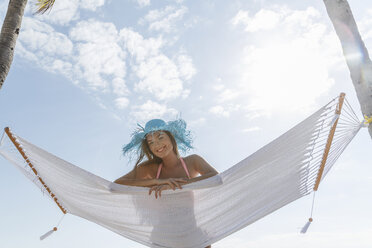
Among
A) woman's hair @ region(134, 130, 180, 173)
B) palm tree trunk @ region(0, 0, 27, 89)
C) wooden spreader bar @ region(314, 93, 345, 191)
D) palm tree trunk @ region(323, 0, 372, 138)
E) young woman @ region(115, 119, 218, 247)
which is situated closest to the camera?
wooden spreader bar @ region(314, 93, 345, 191)

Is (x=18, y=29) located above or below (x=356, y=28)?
above

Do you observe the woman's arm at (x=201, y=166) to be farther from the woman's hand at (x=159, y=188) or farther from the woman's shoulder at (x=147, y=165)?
the woman's hand at (x=159, y=188)

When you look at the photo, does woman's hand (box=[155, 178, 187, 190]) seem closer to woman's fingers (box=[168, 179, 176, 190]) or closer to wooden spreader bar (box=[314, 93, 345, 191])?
woman's fingers (box=[168, 179, 176, 190])

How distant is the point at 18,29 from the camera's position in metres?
3.35

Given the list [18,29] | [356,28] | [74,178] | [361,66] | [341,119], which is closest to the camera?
[341,119]

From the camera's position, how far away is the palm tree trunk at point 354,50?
7.95ft

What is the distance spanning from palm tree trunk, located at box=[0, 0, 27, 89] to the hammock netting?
1261mm

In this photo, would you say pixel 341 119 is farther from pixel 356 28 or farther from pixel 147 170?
pixel 147 170

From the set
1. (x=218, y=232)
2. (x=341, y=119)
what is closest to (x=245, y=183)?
(x=218, y=232)

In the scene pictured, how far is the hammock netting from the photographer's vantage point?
202 cm

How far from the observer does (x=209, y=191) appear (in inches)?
83.0

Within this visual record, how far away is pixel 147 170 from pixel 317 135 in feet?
4.59

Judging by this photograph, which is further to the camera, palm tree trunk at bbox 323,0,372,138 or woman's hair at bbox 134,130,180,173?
woman's hair at bbox 134,130,180,173

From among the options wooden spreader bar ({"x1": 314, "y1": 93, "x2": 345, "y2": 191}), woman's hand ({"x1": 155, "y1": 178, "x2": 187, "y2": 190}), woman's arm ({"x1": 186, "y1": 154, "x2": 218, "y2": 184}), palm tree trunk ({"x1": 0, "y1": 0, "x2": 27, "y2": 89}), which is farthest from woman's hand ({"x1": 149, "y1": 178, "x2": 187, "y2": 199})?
palm tree trunk ({"x1": 0, "y1": 0, "x2": 27, "y2": 89})
